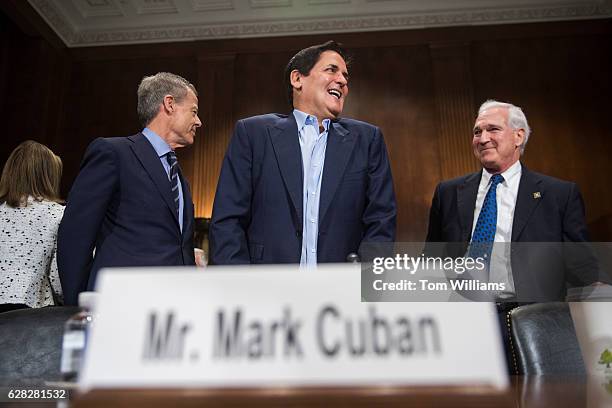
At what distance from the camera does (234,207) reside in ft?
5.81

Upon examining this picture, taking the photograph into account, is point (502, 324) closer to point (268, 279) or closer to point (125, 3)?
point (268, 279)

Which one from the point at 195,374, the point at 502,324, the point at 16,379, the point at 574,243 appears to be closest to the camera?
the point at 195,374

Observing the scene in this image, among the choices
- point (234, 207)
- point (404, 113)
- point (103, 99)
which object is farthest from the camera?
point (103, 99)

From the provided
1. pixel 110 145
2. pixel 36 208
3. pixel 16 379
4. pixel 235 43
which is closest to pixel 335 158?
pixel 110 145

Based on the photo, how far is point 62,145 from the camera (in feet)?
19.4

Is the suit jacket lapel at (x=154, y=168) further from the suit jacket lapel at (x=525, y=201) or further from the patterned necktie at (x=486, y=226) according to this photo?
the suit jacket lapel at (x=525, y=201)

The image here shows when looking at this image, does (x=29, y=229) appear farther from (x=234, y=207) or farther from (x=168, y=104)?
(x=234, y=207)

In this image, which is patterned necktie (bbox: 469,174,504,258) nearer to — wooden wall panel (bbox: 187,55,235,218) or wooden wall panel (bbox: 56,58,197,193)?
wooden wall panel (bbox: 187,55,235,218)

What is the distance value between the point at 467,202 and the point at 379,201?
0.88 m

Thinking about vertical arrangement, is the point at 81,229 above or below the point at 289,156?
below

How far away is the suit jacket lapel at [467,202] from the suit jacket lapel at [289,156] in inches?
39.7

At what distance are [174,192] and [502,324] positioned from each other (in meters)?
1.33

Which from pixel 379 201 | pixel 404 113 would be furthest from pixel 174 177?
pixel 404 113

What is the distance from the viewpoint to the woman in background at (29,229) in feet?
7.76
